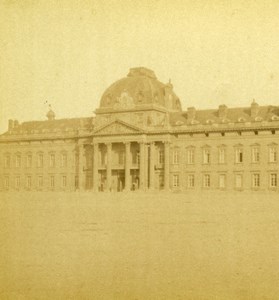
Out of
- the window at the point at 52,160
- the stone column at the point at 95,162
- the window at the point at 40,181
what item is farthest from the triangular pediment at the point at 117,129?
the window at the point at 40,181

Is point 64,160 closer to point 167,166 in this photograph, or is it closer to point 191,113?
point 167,166

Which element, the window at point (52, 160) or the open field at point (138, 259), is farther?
the window at point (52, 160)

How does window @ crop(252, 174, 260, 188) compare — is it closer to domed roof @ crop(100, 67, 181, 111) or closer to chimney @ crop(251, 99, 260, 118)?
chimney @ crop(251, 99, 260, 118)

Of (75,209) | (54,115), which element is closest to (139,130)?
(54,115)

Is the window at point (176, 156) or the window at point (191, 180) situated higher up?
the window at point (176, 156)

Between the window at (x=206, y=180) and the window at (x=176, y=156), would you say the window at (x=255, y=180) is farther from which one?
the window at (x=176, y=156)

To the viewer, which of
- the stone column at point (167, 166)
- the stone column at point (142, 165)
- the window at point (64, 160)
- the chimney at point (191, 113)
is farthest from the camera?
the window at point (64, 160)

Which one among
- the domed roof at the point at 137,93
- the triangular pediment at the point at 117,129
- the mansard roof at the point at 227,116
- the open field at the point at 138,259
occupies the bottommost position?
the open field at the point at 138,259

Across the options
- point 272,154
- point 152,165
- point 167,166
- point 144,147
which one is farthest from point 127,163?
point 272,154
